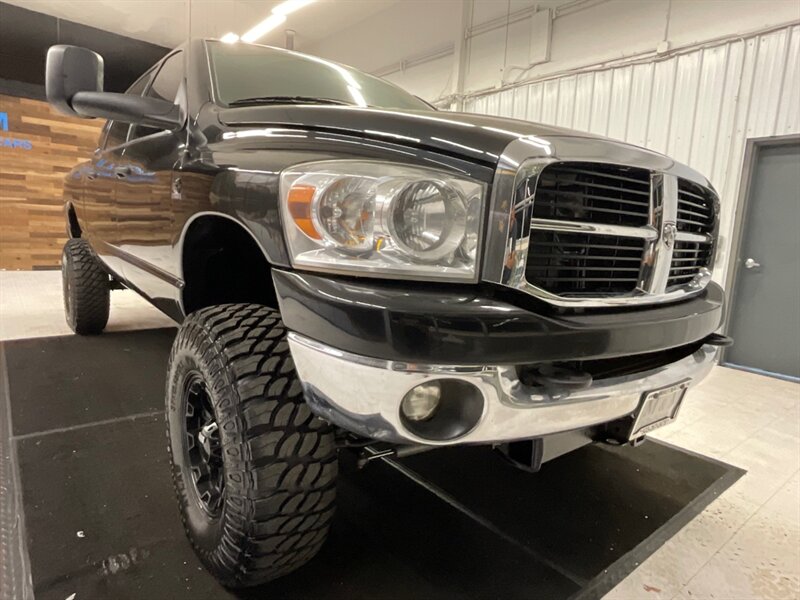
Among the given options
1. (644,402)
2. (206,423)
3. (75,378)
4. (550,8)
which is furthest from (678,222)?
(550,8)

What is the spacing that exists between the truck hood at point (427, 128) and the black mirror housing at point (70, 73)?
2.82 feet

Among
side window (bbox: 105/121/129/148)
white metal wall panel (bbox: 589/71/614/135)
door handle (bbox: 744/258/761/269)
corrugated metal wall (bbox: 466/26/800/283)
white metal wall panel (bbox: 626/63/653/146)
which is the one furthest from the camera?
white metal wall panel (bbox: 589/71/614/135)

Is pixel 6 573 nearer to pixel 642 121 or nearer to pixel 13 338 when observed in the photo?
pixel 13 338

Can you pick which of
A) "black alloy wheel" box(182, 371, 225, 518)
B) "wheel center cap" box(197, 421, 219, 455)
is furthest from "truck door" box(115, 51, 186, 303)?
Result: "wheel center cap" box(197, 421, 219, 455)

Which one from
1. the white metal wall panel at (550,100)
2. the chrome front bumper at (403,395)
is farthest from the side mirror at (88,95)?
the white metal wall panel at (550,100)

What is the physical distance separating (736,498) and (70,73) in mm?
2881

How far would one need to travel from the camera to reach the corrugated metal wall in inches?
153

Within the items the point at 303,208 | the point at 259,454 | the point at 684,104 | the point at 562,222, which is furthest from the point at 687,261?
the point at 684,104

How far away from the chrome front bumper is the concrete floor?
2.33ft

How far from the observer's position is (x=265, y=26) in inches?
294

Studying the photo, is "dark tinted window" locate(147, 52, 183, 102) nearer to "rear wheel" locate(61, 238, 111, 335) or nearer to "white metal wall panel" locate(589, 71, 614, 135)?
"rear wheel" locate(61, 238, 111, 335)

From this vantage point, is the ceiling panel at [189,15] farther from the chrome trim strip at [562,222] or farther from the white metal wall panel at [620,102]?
the chrome trim strip at [562,222]

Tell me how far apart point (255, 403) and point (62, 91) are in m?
1.33

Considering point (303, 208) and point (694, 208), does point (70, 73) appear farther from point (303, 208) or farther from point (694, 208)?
point (694, 208)
